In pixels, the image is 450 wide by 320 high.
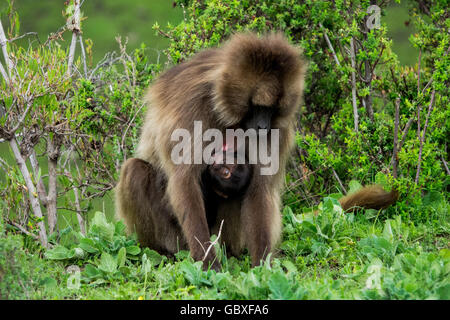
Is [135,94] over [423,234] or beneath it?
over

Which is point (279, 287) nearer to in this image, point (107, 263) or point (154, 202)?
point (107, 263)

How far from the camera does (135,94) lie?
5.94m

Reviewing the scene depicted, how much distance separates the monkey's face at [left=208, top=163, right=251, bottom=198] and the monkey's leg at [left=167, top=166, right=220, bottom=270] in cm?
20

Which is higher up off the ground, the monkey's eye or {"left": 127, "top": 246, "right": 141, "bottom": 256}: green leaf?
the monkey's eye

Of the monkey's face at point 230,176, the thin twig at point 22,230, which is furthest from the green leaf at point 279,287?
the thin twig at point 22,230

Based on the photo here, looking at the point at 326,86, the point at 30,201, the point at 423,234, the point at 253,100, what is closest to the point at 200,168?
the point at 253,100

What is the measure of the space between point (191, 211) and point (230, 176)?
0.37m

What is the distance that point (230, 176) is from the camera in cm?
457

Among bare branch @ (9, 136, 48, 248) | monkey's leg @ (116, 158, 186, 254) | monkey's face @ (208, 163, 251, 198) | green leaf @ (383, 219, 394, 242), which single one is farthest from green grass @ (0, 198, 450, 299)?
monkey's face @ (208, 163, 251, 198)

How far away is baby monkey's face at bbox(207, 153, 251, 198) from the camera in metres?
4.57

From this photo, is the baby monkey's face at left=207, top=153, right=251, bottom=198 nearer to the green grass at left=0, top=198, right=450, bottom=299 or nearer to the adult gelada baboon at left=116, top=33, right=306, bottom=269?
the adult gelada baboon at left=116, top=33, right=306, bottom=269

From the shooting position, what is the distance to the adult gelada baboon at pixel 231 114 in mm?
4172
